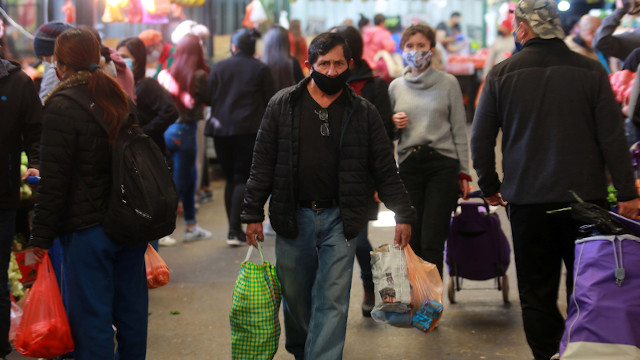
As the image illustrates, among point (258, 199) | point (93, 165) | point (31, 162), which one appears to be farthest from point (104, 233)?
point (31, 162)

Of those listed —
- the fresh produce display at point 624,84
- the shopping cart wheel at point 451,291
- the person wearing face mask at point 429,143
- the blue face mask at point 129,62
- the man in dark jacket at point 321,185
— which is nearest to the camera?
the man in dark jacket at point 321,185

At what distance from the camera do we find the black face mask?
4207mm

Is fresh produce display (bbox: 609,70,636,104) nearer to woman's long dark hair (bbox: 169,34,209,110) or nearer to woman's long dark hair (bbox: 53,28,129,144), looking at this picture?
woman's long dark hair (bbox: 53,28,129,144)

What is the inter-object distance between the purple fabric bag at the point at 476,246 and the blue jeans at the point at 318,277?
181cm

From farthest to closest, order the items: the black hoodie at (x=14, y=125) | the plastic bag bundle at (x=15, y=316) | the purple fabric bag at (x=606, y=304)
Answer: the plastic bag bundle at (x=15, y=316) < the black hoodie at (x=14, y=125) < the purple fabric bag at (x=606, y=304)

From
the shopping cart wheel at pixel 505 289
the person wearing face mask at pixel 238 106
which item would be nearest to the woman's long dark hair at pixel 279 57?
the person wearing face mask at pixel 238 106

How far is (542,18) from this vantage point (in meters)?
4.27

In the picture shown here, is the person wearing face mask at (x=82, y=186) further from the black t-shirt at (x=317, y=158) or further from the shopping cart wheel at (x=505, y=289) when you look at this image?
the shopping cart wheel at (x=505, y=289)

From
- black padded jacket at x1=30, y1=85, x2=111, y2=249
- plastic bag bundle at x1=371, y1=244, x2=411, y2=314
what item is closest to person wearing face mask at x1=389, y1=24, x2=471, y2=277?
plastic bag bundle at x1=371, y1=244, x2=411, y2=314

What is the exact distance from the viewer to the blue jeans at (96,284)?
3914 mm

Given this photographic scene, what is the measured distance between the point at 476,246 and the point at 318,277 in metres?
1.99

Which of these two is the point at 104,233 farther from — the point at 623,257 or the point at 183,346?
the point at 623,257

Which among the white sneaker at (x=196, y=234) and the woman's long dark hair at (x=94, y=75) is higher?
the woman's long dark hair at (x=94, y=75)

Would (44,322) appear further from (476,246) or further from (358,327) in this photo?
(476,246)
